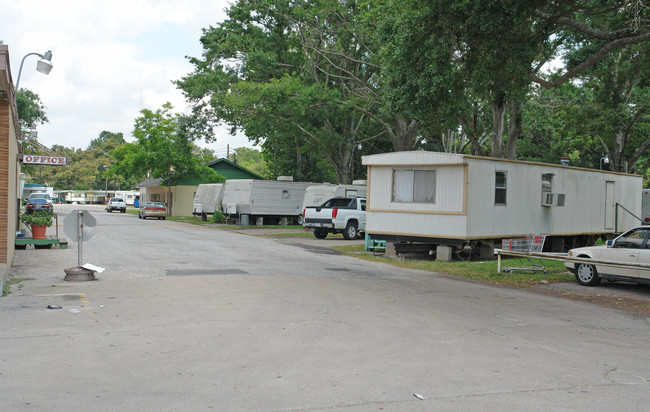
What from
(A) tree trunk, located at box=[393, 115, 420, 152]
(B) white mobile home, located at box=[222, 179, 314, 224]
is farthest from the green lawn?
(B) white mobile home, located at box=[222, 179, 314, 224]

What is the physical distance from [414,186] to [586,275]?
19.9 feet

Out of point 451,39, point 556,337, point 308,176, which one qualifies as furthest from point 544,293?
point 308,176

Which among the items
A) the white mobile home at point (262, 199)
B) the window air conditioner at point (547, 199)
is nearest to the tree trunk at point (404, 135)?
the white mobile home at point (262, 199)

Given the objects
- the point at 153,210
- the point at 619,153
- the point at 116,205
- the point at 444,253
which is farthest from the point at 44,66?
the point at 116,205

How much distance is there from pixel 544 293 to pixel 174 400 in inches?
365

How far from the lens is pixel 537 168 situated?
1962 centimetres

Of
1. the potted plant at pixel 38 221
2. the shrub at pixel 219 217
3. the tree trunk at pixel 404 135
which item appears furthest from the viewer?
the shrub at pixel 219 217

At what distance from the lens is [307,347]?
6980mm

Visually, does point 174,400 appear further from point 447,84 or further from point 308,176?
point 308,176

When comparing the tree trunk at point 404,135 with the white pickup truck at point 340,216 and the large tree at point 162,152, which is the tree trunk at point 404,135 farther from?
the large tree at point 162,152

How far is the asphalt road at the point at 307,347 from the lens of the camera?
5215mm

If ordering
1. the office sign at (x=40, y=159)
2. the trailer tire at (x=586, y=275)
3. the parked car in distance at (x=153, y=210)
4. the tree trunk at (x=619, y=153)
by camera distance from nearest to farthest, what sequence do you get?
the trailer tire at (x=586, y=275)
the office sign at (x=40, y=159)
the tree trunk at (x=619, y=153)
the parked car in distance at (x=153, y=210)

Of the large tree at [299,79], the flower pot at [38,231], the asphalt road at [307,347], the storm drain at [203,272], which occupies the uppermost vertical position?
the large tree at [299,79]

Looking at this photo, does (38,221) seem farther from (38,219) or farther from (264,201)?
(264,201)
